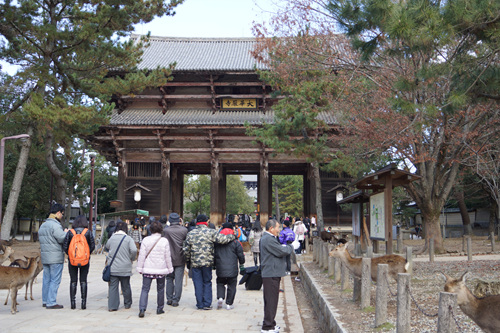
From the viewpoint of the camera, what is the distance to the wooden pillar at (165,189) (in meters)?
25.4

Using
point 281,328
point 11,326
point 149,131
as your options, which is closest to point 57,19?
point 149,131

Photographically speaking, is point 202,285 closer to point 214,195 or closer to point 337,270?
point 337,270

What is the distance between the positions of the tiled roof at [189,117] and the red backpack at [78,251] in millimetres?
17059

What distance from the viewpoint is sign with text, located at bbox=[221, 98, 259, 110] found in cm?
2663

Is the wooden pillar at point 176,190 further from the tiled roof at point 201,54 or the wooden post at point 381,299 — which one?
the wooden post at point 381,299

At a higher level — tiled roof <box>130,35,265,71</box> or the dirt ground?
tiled roof <box>130,35,265,71</box>

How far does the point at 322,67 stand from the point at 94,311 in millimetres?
8802

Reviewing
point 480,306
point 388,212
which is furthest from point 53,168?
point 480,306

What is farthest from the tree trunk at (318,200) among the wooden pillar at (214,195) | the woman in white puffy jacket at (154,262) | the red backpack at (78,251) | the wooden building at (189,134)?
the red backpack at (78,251)

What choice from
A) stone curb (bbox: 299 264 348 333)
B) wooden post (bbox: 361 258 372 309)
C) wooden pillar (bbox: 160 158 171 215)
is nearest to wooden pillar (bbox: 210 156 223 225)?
wooden pillar (bbox: 160 158 171 215)

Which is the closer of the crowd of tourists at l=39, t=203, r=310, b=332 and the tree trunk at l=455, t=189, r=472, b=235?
the crowd of tourists at l=39, t=203, r=310, b=332

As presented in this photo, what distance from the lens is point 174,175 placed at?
2859 centimetres

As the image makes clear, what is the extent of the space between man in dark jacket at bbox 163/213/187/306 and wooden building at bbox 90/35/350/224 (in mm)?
16752

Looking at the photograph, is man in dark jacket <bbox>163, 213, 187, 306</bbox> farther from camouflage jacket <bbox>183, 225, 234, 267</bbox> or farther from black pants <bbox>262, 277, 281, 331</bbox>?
black pants <bbox>262, 277, 281, 331</bbox>
